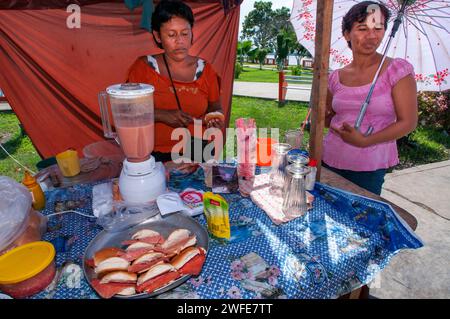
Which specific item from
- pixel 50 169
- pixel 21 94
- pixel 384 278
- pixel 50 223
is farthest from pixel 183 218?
pixel 21 94

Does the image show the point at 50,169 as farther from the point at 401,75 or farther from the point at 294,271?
the point at 401,75

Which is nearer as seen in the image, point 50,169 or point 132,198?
point 132,198

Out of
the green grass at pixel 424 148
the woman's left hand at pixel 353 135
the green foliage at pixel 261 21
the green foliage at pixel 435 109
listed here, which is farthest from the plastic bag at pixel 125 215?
the green foliage at pixel 261 21

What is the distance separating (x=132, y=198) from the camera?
1.44 metres

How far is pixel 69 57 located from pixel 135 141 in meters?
2.75

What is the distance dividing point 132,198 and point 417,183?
447 cm

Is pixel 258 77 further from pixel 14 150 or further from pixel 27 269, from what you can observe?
pixel 27 269

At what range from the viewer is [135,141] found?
1.45m

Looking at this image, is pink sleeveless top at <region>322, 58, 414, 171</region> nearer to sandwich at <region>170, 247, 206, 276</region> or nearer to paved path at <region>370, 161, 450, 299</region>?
paved path at <region>370, 161, 450, 299</region>

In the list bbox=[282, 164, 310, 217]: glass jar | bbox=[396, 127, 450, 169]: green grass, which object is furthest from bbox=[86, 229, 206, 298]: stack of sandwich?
bbox=[396, 127, 450, 169]: green grass

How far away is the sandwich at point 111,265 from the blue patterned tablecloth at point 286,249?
0.08 meters

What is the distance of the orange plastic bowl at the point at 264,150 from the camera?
1.88 m

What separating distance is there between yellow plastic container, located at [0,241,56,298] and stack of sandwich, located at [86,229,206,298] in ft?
0.48

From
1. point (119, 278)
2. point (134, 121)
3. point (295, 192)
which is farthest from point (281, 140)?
point (119, 278)
